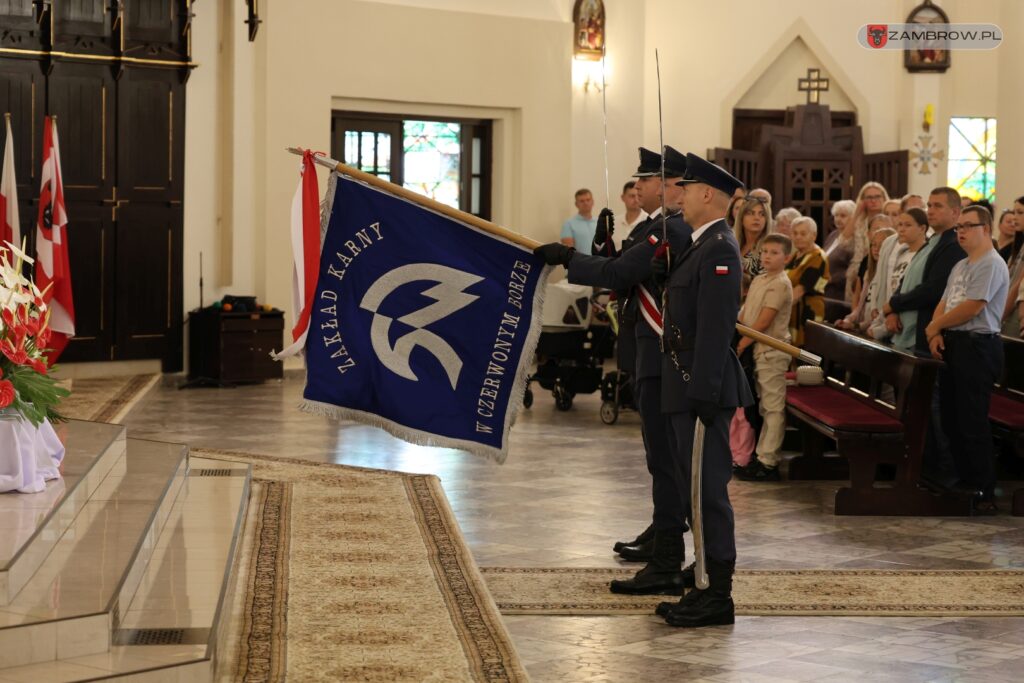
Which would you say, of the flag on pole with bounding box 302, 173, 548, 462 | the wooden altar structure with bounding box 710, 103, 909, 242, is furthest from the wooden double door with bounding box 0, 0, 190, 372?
the flag on pole with bounding box 302, 173, 548, 462

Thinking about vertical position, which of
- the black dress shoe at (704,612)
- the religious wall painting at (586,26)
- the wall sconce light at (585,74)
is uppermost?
the religious wall painting at (586,26)

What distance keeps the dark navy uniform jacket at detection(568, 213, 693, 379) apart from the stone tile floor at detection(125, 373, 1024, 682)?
1.05m

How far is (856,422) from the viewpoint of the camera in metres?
7.42

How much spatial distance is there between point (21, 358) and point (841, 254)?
23.7 ft

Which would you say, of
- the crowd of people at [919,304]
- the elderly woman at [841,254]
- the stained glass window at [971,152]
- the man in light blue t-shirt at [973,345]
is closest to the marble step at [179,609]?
the crowd of people at [919,304]

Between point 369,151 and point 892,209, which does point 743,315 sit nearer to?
point 892,209

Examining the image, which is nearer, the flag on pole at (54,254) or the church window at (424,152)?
the flag on pole at (54,254)

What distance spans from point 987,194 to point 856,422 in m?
11.2

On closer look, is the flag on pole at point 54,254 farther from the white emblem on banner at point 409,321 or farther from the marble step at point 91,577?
the white emblem on banner at point 409,321

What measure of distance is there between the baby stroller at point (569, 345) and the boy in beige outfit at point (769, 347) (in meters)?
2.55

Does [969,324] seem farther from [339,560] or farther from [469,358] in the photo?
[339,560]

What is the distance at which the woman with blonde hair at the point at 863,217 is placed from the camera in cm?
1034

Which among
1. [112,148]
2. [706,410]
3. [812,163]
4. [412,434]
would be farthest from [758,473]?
[812,163]

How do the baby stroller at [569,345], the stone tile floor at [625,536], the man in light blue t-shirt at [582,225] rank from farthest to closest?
the man in light blue t-shirt at [582,225] < the baby stroller at [569,345] < the stone tile floor at [625,536]
